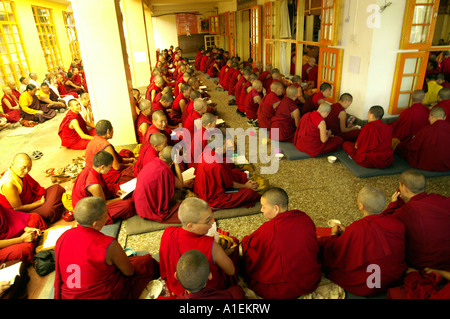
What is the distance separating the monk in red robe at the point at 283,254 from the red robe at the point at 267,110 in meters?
4.57

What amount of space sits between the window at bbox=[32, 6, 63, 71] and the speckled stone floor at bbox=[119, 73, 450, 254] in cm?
1365

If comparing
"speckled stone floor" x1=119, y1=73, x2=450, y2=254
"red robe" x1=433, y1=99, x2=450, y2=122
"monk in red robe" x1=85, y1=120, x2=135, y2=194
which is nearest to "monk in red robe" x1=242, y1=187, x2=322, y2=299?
"speckled stone floor" x1=119, y1=73, x2=450, y2=254

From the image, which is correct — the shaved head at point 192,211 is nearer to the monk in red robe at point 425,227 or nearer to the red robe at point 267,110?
the monk in red robe at point 425,227

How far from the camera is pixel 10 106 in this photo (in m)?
9.52

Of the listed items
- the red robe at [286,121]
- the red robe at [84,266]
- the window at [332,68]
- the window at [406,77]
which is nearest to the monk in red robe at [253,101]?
the red robe at [286,121]

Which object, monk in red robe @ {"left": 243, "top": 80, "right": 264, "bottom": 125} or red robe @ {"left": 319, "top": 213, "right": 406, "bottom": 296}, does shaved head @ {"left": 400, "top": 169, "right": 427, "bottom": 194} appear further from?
monk in red robe @ {"left": 243, "top": 80, "right": 264, "bottom": 125}

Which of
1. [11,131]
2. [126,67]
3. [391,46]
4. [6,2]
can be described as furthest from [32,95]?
[391,46]

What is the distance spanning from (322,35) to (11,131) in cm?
892

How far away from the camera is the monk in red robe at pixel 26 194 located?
4.02 metres

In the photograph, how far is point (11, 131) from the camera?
28.9 feet

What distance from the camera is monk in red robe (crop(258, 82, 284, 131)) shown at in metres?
7.19

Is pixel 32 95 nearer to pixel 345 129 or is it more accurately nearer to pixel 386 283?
pixel 345 129

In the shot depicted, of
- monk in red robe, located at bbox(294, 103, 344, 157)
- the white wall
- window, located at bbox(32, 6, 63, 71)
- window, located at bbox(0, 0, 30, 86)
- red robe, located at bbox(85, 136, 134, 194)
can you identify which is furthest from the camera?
the white wall

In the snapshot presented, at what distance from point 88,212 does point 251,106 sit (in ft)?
20.6
